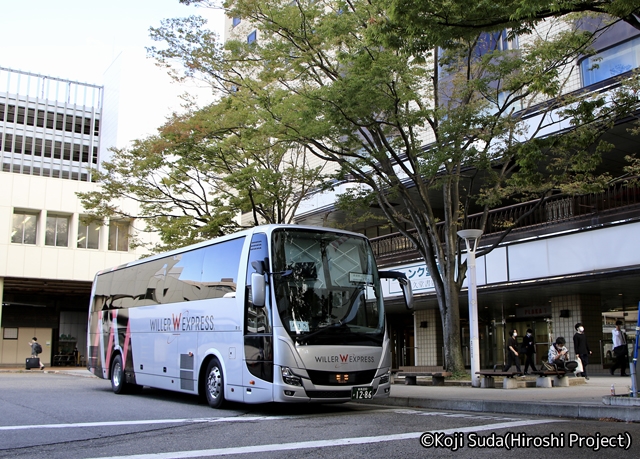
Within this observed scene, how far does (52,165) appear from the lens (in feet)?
264

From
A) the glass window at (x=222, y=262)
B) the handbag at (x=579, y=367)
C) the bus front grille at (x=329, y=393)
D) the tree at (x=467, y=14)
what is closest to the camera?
the tree at (x=467, y=14)

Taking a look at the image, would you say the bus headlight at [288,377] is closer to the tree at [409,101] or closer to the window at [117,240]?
the tree at [409,101]

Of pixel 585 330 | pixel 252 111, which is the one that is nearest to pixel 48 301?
pixel 252 111

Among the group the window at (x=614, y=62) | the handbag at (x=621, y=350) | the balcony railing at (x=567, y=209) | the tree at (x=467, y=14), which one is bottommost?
the handbag at (x=621, y=350)

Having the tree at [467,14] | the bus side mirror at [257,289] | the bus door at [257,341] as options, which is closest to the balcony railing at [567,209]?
the tree at [467,14]

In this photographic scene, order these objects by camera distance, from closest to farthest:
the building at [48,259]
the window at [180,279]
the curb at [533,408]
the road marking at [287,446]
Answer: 1. the road marking at [287,446]
2. the curb at [533,408]
3. the window at [180,279]
4. the building at [48,259]

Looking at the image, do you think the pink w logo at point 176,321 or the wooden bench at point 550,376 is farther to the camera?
the wooden bench at point 550,376

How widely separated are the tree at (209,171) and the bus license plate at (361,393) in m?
8.39

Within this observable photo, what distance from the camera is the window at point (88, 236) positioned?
39.5 m

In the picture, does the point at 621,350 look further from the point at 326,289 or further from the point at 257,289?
the point at 257,289

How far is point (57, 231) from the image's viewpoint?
127 feet

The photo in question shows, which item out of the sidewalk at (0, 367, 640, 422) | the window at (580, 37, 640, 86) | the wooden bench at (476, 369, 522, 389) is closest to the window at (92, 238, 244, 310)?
the sidewalk at (0, 367, 640, 422)

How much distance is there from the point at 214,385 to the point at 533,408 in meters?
5.95

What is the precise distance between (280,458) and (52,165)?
81.8m
